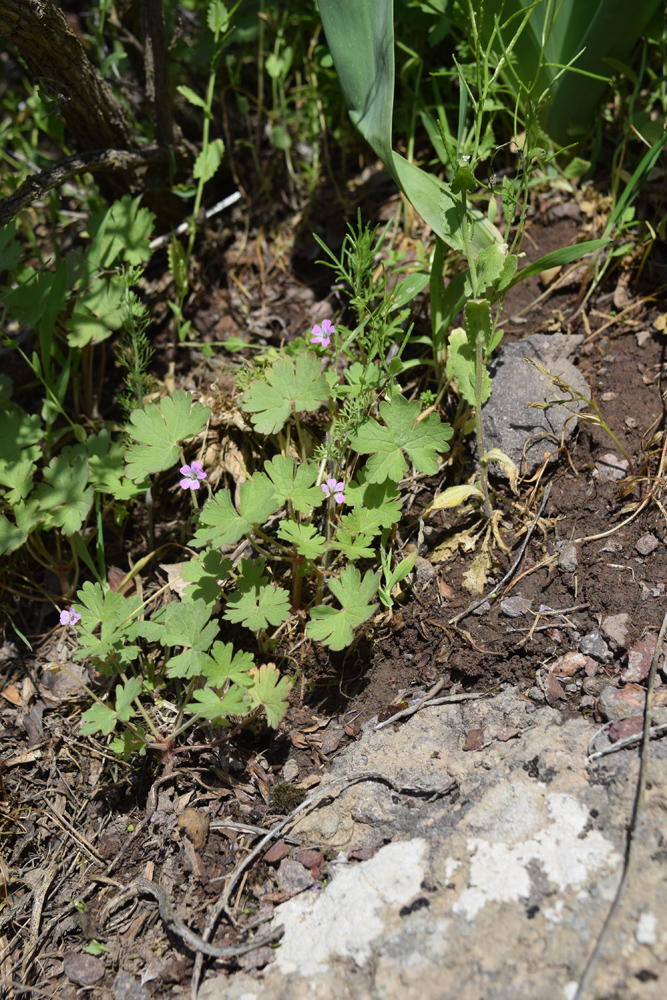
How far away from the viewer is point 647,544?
68.7 inches

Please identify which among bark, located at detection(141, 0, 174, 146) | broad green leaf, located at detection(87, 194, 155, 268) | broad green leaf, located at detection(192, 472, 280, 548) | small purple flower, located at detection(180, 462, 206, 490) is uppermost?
bark, located at detection(141, 0, 174, 146)

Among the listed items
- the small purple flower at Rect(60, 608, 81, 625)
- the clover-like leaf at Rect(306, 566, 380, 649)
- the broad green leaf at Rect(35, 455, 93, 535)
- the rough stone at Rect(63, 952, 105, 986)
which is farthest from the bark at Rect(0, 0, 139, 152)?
the rough stone at Rect(63, 952, 105, 986)

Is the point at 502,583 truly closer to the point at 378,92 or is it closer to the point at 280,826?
the point at 280,826

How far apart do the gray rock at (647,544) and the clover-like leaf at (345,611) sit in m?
0.69

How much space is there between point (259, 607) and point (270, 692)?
22 cm

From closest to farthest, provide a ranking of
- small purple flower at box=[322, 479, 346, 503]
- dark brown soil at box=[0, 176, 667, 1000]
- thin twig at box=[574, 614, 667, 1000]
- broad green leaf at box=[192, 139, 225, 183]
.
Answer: thin twig at box=[574, 614, 667, 1000], dark brown soil at box=[0, 176, 667, 1000], small purple flower at box=[322, 479, 346, 503], broad green leaf at box=[192, 139, 225, 183]

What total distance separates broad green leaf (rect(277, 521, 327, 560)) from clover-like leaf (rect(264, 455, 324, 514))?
0.17ft

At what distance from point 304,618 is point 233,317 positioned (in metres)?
1.33

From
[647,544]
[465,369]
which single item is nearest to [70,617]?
[465,369]

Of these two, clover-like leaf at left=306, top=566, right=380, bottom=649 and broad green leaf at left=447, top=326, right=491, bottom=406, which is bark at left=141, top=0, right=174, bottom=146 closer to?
broad green leaf at left=447, top=326, right=491, bottom=406

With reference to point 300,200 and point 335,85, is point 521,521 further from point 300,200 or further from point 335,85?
point 335,85

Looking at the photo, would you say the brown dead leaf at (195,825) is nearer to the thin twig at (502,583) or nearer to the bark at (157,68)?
the thin twig at (502,583)

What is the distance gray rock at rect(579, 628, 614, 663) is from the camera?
5.34 feet

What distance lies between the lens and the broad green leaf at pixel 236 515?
1.75 m
